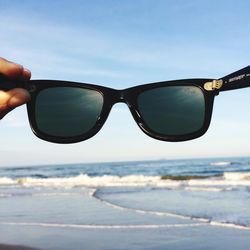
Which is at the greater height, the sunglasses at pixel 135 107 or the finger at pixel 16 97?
the sunglasses at pixel 135 107

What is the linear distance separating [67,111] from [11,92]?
83 centimetres

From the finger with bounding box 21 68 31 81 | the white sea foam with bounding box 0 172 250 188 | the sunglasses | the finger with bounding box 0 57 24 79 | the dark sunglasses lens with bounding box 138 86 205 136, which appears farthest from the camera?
the white sea foam with bounding box 0 172 250 188

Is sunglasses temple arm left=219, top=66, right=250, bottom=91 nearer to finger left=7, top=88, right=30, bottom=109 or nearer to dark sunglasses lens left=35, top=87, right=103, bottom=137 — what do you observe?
dark sunglasses lens left=35, top=87, right=103, bottom=137

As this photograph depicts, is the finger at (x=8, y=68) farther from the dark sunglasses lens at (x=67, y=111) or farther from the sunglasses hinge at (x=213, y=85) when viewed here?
the sunglasses hinge at (x=213, y=85)

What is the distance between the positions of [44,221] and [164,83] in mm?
6149

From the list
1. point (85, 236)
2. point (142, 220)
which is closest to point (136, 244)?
point (85, 236)

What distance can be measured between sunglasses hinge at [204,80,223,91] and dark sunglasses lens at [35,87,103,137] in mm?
495

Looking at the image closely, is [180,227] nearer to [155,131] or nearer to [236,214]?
[236,214]

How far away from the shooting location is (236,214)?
8.47 meters

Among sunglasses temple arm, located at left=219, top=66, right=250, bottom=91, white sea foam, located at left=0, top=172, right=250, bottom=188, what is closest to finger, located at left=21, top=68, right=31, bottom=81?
sunglasses temple arm, located at left=219, top=66, right=250, bottom=91

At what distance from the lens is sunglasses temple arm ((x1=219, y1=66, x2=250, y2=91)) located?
1.94 meters

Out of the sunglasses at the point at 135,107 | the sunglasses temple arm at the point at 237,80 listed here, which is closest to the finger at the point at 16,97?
the sunglasses at the point at 135,107

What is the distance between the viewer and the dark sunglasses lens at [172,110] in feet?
7.66

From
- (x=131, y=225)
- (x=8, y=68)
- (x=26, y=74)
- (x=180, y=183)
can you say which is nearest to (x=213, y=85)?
(x=26, y=74)
